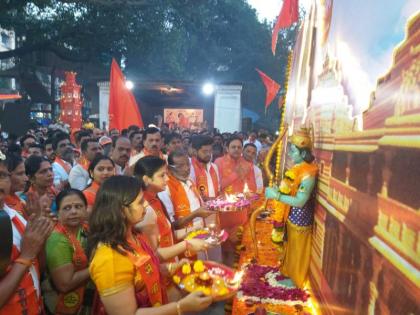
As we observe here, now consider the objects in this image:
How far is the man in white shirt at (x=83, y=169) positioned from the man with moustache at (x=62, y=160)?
367 mm

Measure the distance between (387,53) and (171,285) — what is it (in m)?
2.31

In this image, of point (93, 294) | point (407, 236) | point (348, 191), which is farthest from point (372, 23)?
point (93, 294)

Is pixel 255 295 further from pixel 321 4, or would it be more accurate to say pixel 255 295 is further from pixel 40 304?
pixel 321 4

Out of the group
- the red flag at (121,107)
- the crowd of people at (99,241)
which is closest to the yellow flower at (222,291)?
the crowd of people at (99,241)

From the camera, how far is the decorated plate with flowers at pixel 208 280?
2.31m

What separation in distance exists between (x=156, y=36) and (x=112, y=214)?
23936 millimetres

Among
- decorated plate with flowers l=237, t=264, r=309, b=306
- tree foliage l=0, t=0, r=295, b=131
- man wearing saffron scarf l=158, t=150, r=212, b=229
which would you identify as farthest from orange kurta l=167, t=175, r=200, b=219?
tree foliage l=0, t=0, r=295, b=131

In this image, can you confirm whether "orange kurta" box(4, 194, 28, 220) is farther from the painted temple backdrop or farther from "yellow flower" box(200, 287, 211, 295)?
the painted temple backdrop

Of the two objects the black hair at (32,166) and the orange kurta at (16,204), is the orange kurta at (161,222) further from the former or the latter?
the black hair at (32,166)

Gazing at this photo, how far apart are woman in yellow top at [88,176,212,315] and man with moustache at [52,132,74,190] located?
3377mm

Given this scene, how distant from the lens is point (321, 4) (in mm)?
4836

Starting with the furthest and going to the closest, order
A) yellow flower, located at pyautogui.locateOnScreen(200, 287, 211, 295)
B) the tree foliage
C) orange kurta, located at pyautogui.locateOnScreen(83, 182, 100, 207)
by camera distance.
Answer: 1. the tree foliage
2. orange kurta, located at pyautogui.locateOnScreen(83, 182, 100, 207)
3. yellow flower, located at pyautogui.locateOnScreen(200, 287, 211, 295)

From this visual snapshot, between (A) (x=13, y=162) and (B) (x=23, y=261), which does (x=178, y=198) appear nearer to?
(A) (x=13, y=162)

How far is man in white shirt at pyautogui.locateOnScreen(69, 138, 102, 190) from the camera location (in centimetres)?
486
